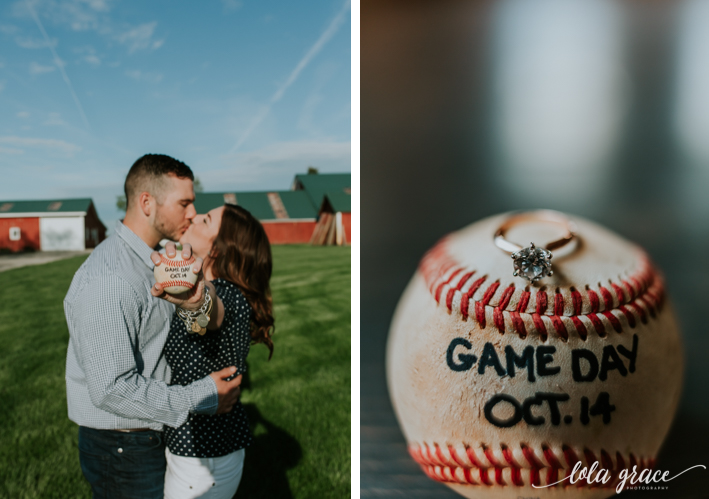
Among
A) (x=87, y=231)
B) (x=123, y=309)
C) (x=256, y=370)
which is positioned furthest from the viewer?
(x=256, y=370)

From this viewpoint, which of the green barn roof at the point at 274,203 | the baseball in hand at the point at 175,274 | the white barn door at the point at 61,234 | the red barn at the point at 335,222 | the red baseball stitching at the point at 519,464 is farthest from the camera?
the red barn at the point at 335,222

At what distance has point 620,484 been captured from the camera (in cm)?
85

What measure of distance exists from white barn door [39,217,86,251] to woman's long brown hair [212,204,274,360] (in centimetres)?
42

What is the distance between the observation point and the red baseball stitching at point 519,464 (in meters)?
0.77

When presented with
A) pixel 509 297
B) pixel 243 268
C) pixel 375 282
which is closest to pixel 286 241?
pixel 375 282

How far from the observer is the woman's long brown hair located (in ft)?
2.74

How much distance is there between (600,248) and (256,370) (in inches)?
41.6

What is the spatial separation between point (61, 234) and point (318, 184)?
25.6 inches

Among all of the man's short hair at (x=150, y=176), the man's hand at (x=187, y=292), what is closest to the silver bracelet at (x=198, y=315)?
the man's hand at (x=187, y=292)

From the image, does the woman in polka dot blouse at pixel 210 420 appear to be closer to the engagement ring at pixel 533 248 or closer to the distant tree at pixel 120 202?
the distant tree at pixel 120 202

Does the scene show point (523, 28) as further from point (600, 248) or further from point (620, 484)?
point (620, 484)

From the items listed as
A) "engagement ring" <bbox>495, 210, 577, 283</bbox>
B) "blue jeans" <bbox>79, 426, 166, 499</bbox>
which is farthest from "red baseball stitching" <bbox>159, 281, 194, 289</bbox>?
"engagement ring" <bbox>495, 210, 577, 283</bbox>

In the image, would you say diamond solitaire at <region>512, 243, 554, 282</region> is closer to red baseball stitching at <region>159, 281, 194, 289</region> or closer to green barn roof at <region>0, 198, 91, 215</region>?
red baseball stitching at <region>159, 281, 194, 289</region>

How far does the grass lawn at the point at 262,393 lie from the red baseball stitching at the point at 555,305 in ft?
1.93
